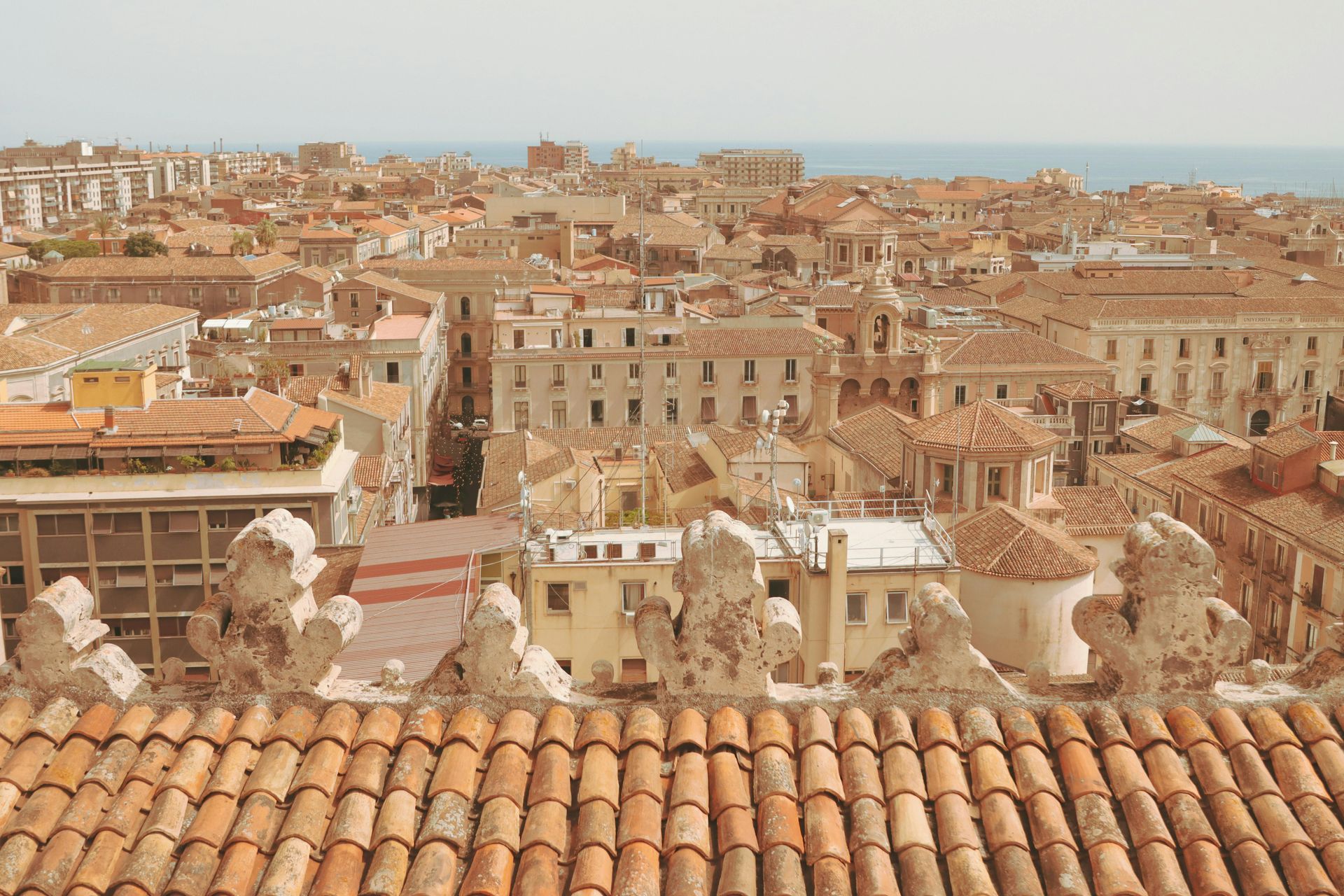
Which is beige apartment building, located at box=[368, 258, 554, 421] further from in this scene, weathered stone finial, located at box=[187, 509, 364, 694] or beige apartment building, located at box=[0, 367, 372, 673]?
weathered stone finial, located at box=[187, 509, 364, 694]

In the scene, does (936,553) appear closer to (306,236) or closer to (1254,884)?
(1254,884)

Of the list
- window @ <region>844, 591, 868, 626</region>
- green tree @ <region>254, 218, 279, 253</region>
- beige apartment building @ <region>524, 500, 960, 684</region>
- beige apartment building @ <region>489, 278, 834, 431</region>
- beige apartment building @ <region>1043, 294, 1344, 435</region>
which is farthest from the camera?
green tree @ <region>254, 218, 279, 253</region>

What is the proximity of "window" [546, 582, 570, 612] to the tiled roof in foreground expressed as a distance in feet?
50.9

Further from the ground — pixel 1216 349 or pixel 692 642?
pixel 692 642

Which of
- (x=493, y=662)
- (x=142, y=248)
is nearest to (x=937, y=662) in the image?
(x=493, y=662)

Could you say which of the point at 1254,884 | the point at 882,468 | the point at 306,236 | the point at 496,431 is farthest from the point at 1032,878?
the point at 306,236

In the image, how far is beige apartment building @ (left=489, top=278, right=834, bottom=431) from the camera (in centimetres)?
5500

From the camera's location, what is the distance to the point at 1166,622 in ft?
21.4

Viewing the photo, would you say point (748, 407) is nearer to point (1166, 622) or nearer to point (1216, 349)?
point (1216, 349)

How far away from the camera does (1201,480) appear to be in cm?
3903

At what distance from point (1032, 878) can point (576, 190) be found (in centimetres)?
15484

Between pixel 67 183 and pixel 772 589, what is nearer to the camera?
pixel 772 589

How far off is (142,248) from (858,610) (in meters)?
82.0

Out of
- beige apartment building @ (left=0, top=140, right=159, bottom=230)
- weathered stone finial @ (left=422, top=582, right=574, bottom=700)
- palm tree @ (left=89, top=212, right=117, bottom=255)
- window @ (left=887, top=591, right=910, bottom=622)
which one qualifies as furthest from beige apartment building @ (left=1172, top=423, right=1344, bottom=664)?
beige apartment building @ (left=0, top=140, right=159, bottom=230)
